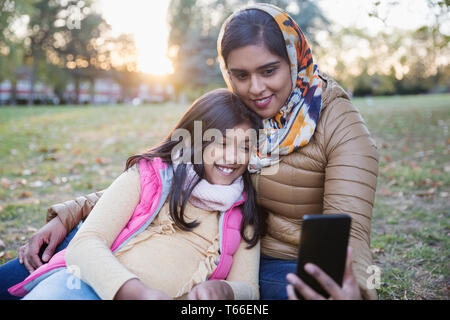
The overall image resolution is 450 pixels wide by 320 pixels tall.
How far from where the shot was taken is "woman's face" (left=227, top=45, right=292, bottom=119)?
1943 millimetres

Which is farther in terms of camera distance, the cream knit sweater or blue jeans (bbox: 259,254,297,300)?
blue jeans (bbox: 259,254,297,300)

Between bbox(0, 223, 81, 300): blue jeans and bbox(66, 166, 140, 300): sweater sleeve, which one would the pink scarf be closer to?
bbox(66, 166, 140, 300): sweater sleeve

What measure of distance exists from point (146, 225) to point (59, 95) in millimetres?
39483

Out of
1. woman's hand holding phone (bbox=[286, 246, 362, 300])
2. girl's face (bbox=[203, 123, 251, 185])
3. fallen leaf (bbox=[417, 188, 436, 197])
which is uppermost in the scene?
girl's face (bbox=[203, 123, 251, 185])

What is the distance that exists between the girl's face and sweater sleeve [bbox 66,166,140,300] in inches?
17.4

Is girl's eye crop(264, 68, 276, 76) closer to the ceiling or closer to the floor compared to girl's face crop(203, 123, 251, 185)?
closer to the ceiling

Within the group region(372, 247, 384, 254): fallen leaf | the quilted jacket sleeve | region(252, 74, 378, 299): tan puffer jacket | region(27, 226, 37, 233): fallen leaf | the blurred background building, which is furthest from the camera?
the blurred background building

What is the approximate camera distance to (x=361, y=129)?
193 centimetres

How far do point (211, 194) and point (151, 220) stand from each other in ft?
1.22

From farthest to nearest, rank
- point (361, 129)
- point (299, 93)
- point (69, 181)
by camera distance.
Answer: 1. point (69, 181)
2. point (299, 93)
3. point (361, 129)

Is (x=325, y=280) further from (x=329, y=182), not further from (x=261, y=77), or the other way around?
(x=261, y=77)

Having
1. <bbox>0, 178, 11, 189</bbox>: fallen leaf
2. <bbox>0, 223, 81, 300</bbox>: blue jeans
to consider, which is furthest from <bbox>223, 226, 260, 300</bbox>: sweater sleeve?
<bbox>0, 178, 11, 189</bbox>: fallen leaf
